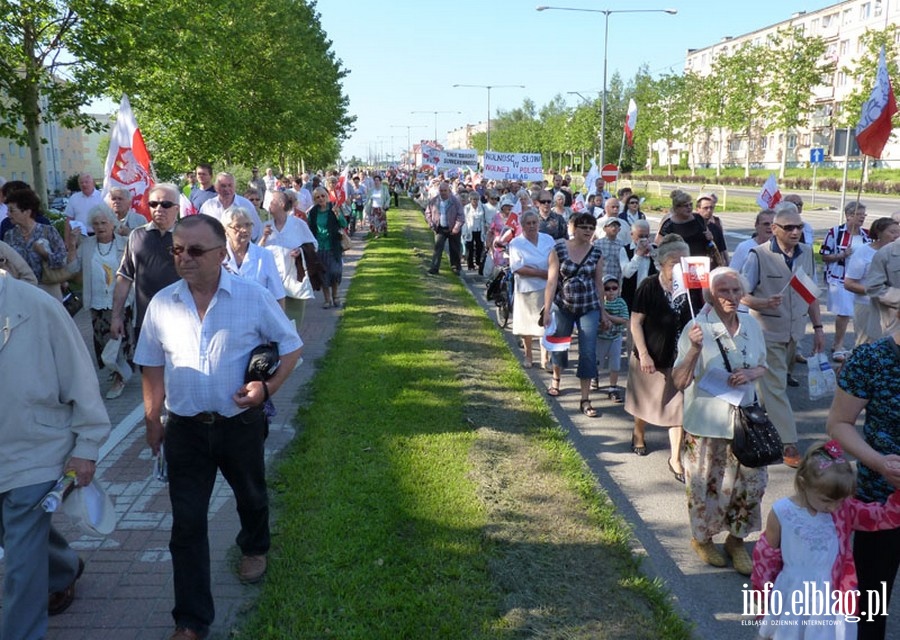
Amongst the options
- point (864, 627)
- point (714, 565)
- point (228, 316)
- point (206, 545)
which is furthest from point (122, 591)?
point (864, 627)

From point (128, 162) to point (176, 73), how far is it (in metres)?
12.2

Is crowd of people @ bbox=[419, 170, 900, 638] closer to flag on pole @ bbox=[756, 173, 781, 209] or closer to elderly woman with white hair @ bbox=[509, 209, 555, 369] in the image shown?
elderly woman with white hair @ bbox=[509, 209, 555, 369]

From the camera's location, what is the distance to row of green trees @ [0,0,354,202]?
1502cm

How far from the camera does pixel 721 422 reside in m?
4.45

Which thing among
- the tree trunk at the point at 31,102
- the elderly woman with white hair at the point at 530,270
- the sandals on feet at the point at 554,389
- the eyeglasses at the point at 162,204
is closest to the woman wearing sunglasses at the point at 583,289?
the sandals on feet at the point at 554,389

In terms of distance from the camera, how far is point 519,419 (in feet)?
22.7

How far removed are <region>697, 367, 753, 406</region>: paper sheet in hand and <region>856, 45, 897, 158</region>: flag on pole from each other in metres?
7.24

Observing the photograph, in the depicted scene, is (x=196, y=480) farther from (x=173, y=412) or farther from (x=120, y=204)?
(x=120, y=204)

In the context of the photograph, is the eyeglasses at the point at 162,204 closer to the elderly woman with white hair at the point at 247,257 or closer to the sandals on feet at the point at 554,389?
the elderly woman with white hair at the point at 247,257

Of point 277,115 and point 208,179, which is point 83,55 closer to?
point 208,179

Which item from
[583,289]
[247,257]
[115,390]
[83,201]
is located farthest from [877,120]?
[83,201]

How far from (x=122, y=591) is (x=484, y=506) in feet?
6.96

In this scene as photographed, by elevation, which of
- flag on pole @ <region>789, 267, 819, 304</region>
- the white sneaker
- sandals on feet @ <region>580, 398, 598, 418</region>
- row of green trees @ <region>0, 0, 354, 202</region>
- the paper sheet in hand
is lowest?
sandals on feet @ <region>580, 398, 598, 418</region>

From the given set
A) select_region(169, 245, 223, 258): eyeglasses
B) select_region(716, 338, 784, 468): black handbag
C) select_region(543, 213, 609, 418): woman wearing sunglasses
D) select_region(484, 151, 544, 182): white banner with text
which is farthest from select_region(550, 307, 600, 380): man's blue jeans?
select_region(484, 151, 544, 182): white banner with text
